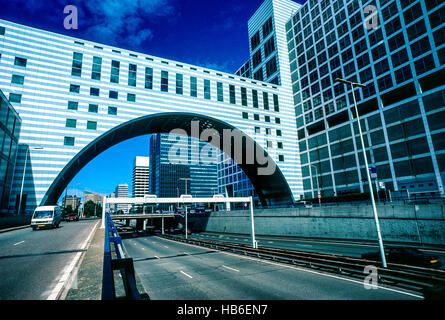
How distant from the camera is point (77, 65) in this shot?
4397 cm

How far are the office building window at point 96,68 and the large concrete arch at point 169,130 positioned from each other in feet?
35.6

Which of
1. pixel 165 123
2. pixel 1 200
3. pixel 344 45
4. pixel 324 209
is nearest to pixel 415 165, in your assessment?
pixel 324 209

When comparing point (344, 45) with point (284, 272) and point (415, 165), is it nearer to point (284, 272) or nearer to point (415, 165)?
point (415, 165)

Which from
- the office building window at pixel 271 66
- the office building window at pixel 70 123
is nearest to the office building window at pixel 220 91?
the office building window at pixel 271 66

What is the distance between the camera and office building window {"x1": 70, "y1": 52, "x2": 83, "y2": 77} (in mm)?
43438

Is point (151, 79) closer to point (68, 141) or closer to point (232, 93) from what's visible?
point (232, 93)

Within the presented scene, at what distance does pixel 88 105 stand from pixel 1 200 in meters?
20.6

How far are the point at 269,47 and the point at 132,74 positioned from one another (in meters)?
44.0

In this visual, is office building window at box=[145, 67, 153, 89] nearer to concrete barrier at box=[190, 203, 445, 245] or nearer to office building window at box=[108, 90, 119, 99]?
office building window at box=[108, 90, 119, 99]

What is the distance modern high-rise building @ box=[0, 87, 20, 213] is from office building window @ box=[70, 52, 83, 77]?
41.1ft

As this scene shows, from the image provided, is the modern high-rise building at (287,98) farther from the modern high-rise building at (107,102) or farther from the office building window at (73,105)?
the office building window at (73,105)

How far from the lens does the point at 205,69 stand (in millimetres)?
56062

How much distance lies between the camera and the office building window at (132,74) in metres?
48.2

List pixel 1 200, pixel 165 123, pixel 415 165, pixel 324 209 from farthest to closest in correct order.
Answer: pixel 165 123, pixel 415 165, pixel 324 209, pixel 1 200
